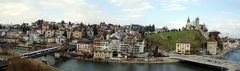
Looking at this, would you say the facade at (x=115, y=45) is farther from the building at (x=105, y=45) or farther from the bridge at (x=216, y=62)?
the bridge at (x=216, y=62)

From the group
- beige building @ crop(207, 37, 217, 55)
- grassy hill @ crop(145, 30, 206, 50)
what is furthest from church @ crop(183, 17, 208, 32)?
beige building @ crop(207, 37, 217, 55)

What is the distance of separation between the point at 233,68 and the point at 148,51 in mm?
11249

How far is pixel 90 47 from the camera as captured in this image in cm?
3419

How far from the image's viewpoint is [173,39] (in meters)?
44.1

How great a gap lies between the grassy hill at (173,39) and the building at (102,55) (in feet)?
31.4

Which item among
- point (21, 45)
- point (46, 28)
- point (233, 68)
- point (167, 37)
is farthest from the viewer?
point (46, 28)

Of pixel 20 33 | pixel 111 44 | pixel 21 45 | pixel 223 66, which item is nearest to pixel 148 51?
pixel 111 44

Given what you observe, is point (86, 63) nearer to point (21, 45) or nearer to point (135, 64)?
point (135, 64)

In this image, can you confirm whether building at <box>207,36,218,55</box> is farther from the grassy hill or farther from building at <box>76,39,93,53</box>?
building at <box>76,39,93,53</box>

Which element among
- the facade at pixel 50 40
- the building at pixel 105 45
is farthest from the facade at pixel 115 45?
the facade at pixel 50 40

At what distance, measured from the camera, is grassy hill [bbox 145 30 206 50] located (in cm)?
4122

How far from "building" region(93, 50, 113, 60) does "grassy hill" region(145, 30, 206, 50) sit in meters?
9.57

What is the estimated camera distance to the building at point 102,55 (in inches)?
1184

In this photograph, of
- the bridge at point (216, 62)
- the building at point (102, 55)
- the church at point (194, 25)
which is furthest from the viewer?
the church at point (194, 25)
